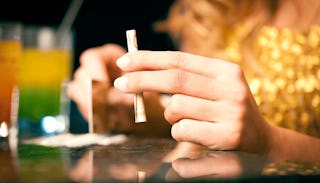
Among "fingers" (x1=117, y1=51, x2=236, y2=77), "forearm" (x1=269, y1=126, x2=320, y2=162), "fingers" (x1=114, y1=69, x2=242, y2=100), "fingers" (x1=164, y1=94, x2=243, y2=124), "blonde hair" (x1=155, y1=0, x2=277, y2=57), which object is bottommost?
"forearm" (x1=269, y1=126, x2=320, y2=162)

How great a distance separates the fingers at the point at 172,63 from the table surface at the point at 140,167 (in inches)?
5.2

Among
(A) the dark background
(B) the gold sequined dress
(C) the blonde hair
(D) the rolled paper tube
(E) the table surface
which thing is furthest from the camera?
(A) the dark background

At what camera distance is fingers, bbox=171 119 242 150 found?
0.82 meters

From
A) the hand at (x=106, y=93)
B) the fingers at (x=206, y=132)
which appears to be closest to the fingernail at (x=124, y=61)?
the fingers at (x=206, y=132)

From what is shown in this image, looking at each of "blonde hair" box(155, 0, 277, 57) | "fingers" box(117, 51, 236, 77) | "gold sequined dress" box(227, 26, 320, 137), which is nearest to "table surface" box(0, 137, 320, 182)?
"fingers" box(117, 51, 236, 77)

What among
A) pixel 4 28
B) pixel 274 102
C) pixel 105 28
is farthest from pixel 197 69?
pixel 105 28

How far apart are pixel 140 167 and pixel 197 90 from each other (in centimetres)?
24

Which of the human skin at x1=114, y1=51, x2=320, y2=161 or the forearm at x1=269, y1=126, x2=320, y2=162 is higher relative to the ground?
the human skin at x1=114, y1=51, x2=320, y2=161

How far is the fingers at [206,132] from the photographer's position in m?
0.82

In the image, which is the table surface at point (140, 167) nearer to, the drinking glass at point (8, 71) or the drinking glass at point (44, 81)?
the drinking glass at point (8, 71)

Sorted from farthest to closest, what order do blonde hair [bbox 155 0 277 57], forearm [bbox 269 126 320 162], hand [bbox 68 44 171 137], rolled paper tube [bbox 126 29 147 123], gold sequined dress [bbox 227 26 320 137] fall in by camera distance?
1. blonde hair [bbox 155 0 277 57]
2. gold sequined dress [bbox 227 26 320 137]
3. hand [bbox 68 44 171 137]
4. forearm [bbox 269 126 320 162]
5. rolled paper tube [bbox 126 29 147 123]

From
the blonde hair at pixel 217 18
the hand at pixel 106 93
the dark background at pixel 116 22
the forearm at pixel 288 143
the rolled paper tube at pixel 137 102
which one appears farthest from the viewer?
the dark background at pixel 116 22

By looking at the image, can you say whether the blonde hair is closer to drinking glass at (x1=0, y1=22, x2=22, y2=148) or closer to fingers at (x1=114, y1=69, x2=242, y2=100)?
drinking glass at (x1=0, y1=22, x2=22, y2=148)

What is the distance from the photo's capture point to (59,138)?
105 cm
